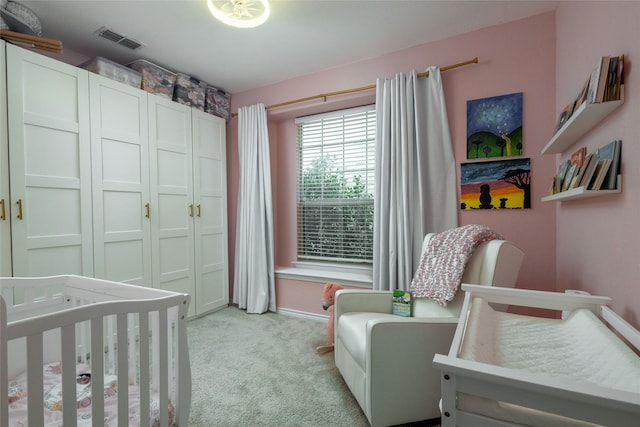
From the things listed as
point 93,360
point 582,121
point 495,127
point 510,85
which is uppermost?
point 510,85

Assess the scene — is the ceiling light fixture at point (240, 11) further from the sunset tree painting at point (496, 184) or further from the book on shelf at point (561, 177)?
the book on shelf at point (561, 177)

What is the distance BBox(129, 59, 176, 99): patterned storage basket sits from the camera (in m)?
2.57

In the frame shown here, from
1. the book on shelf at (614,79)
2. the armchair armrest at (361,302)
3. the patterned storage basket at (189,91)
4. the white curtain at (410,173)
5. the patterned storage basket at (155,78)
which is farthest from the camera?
the patterned storage basket at (189,91)

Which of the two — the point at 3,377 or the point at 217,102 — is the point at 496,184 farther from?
the point at 217,102

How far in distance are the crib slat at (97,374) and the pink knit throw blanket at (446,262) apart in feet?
5.20

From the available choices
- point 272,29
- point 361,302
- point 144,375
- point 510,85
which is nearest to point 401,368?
point 361,302

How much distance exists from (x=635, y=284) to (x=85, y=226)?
2.99 m

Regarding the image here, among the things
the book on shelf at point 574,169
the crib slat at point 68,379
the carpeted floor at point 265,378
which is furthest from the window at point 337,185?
the crib slat at point 68,379

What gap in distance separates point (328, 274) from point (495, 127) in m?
1.88

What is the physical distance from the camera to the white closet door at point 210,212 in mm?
2980

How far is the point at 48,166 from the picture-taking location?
1949mm

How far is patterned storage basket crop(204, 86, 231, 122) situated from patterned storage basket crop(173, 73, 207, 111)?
0.08m

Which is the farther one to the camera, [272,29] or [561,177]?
[272,29]

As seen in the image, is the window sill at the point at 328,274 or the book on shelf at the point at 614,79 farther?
the window sill at the point at 328,274
